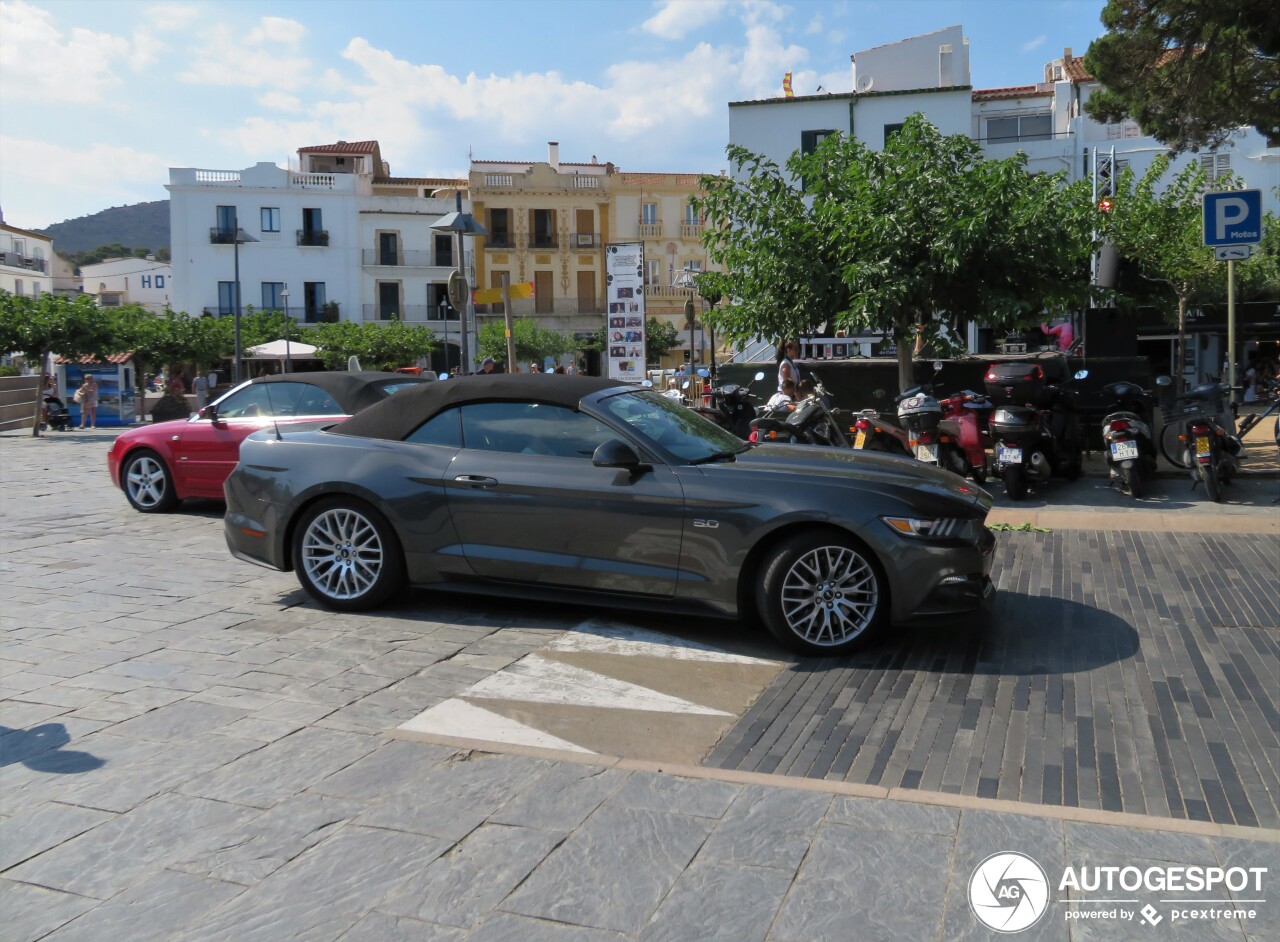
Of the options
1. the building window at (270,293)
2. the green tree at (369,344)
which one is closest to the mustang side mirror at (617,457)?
the green tree at (369,344)

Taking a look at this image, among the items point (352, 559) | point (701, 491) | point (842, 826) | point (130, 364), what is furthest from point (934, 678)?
point (130, 364)

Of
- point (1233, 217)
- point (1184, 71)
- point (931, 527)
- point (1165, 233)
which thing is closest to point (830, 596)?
point (931, 527)

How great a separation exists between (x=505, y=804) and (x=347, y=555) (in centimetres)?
316

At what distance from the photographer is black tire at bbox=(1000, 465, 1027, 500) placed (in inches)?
437

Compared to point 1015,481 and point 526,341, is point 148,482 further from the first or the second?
point 526,341

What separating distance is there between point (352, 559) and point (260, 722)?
1999mm

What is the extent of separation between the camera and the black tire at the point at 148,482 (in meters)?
11.8

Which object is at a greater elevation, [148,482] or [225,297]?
[225,297]

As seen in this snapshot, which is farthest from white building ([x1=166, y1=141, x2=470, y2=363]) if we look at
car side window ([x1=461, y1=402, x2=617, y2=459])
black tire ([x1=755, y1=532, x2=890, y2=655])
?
black tire ([x1=755, y1=532, x2=890, y2=655])

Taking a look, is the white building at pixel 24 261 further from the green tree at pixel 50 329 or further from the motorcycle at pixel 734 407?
the motorcycle at pixel 734 407

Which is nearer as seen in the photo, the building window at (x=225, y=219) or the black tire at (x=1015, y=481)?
the black tire at (x=1015, y=481)

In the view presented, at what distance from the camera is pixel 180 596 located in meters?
7.47

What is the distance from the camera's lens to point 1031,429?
11039 mm

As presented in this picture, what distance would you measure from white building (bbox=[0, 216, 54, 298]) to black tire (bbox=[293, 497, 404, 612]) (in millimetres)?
74684
